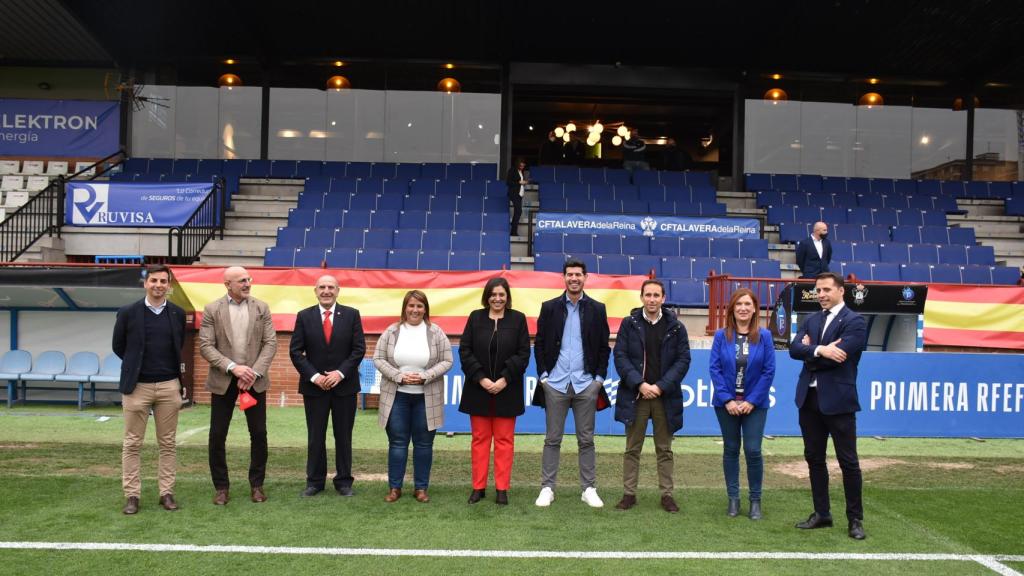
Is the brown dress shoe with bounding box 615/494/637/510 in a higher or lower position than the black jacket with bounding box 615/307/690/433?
lower

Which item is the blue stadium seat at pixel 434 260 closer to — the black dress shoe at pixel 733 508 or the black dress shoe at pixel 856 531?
the black dress shoe at pixel 733 508

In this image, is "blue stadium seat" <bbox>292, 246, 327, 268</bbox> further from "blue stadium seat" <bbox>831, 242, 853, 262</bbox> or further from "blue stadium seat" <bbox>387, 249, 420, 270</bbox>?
"blue stadium seat" <bbox>831, 242, 853, 262</bbox>

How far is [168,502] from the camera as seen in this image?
582 centimetres

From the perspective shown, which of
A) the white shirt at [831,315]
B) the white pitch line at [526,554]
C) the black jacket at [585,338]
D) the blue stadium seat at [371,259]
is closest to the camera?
the white pitch line at [526,554]

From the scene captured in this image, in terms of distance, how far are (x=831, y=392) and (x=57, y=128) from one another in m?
21.2

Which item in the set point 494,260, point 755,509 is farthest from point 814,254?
point 755,509

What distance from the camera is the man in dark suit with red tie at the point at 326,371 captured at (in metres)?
6.28

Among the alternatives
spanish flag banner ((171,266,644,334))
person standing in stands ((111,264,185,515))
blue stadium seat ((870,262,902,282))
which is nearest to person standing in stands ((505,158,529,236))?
spanish flag banner ((171,266,644,334))

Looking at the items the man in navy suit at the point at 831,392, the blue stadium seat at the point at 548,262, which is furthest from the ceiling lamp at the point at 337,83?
the man in navy suit at the point at 831,392

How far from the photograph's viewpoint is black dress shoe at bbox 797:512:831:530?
5.60 meters

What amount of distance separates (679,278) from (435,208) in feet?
19.4

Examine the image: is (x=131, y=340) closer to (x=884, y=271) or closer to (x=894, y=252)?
(x=884, y=271)

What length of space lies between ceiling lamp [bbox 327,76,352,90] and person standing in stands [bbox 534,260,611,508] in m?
16.5

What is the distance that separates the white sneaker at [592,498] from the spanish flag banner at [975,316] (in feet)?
25.0
